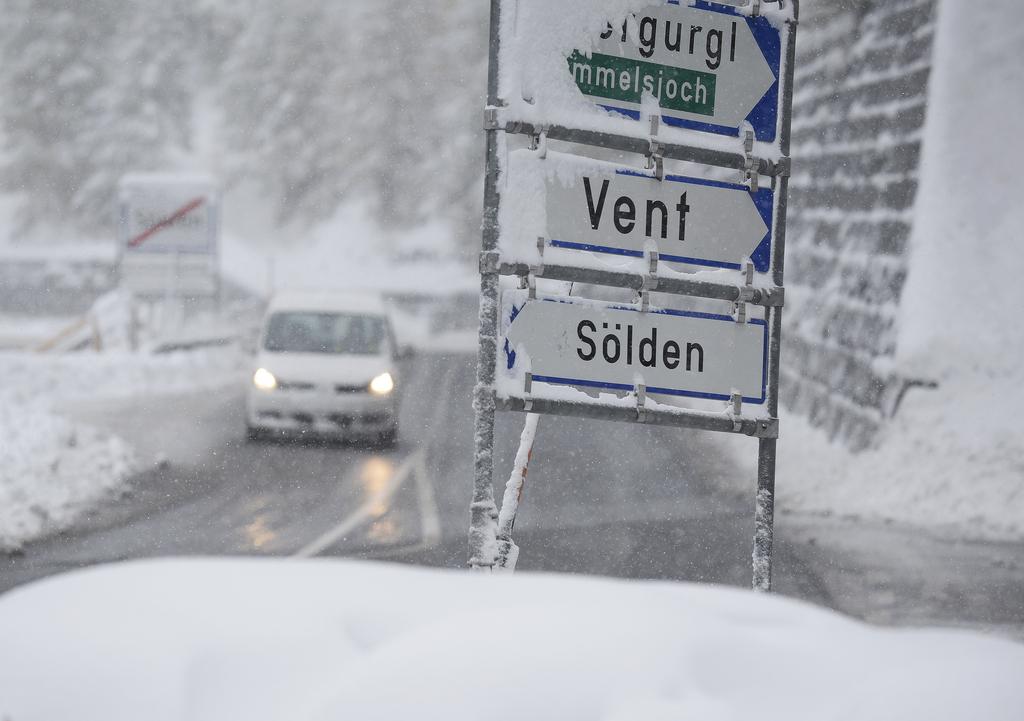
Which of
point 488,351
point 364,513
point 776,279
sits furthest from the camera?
point 364,513

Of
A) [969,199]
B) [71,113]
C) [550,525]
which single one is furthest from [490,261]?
[71,113]

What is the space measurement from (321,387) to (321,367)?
0.28 meters

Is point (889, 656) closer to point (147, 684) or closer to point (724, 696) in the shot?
point (724, 696)

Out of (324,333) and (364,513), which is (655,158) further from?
(324,333)

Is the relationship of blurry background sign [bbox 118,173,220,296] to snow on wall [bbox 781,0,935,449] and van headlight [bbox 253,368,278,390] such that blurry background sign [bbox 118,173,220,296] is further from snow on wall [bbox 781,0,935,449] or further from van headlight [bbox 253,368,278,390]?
snow on wall [bbox 781,0,935,449]

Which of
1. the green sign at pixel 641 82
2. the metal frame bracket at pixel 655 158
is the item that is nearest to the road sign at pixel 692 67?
Answer: the green sign at pixel 641 82

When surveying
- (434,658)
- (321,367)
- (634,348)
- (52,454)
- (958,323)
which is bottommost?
(52,454)

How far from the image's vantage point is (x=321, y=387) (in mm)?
13883

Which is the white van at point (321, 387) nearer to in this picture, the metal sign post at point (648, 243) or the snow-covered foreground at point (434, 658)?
the metal sign post at point (648, 243)

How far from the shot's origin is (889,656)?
2.30 meters

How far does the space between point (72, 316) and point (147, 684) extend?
4974 centimetres

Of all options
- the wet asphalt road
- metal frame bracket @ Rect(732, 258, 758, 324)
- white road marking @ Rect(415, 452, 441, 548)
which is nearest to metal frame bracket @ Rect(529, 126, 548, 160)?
metal frame bracket @ Rect(732, 258, 758, 324)

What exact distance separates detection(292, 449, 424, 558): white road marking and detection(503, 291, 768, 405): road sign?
11.9 ft

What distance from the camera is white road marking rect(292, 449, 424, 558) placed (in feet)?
27.8
